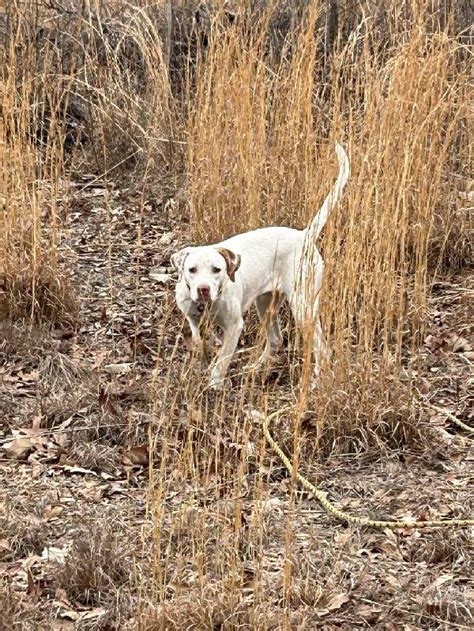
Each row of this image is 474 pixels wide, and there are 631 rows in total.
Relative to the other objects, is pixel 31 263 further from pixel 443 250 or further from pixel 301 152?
pixel 443 250

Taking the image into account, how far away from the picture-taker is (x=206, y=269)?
4.68 meters

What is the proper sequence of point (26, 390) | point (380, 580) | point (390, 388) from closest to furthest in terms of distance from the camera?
point (380, 580) < point (390, 388) < point (26, 390)

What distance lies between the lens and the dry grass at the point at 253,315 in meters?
3.03

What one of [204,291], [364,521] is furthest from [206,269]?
[364,521]

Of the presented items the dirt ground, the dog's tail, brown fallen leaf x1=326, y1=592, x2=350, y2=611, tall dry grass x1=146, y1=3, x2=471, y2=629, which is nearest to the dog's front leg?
tall dry grass x1=146, y1=3, x2=471, y2=629

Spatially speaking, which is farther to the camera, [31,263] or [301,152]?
[301,152]

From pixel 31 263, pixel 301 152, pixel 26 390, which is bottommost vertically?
pixel 26 390

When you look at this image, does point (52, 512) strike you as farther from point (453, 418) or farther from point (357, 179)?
point (357, 179)

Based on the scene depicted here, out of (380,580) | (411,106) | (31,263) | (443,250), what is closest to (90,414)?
(31,263)

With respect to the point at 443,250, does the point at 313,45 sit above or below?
above

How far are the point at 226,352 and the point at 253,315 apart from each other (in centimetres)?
85

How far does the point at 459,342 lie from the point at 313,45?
1591 millimetres

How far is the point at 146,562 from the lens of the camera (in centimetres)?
325

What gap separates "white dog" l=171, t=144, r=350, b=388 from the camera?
177 inches
